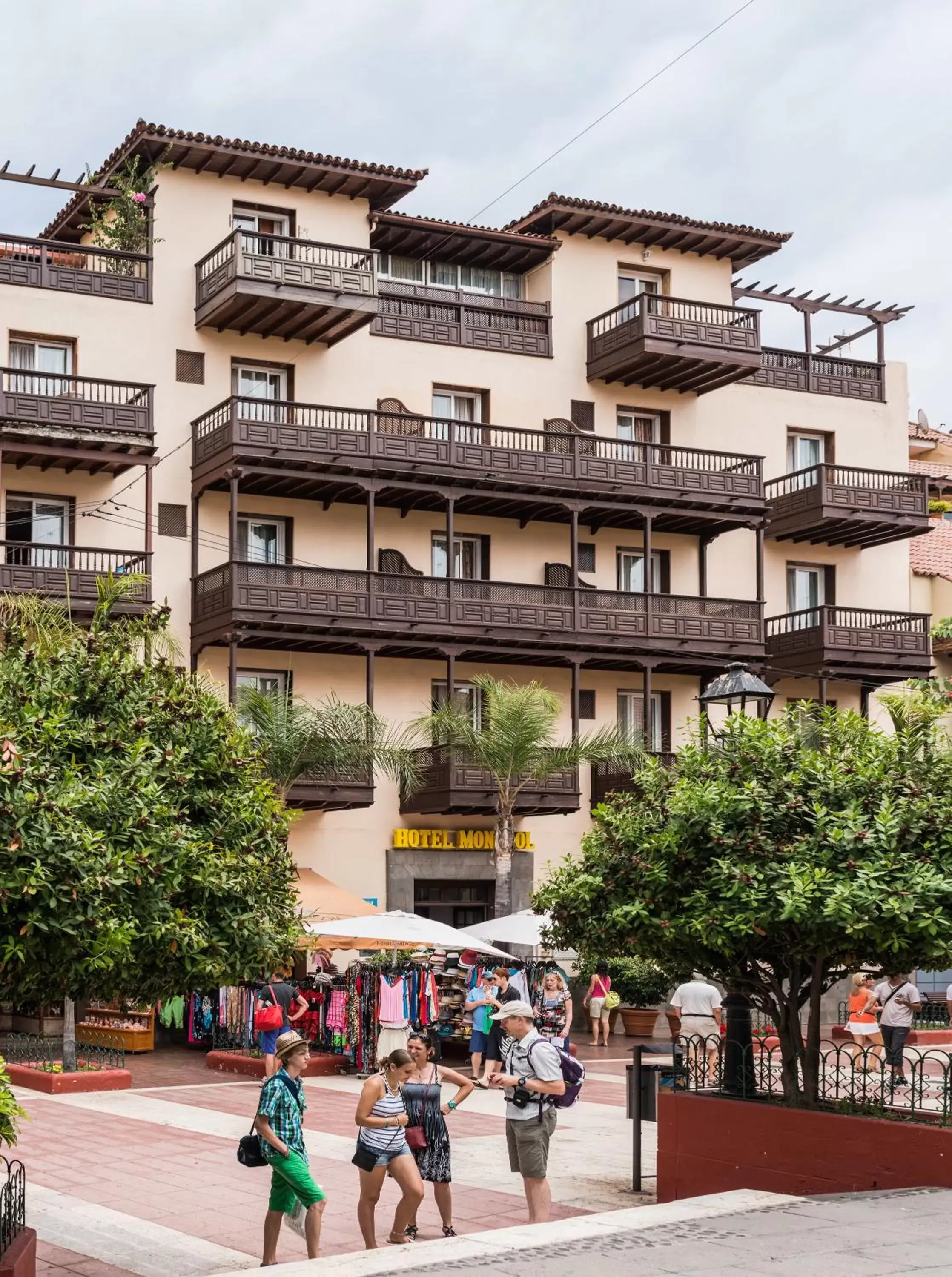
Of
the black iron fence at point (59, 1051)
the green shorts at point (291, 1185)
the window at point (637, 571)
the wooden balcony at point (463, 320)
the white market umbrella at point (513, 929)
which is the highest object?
the wooden balcony at point (463, 320)

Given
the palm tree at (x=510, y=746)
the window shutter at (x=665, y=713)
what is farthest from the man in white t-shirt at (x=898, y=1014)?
the window shutter at (x=665, y=713)

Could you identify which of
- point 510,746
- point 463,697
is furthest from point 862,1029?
point 463,697

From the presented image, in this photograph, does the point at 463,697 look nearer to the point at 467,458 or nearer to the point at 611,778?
the point at 611,778

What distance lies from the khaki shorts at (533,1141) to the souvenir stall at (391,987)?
1128 cm

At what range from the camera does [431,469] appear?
3591cm

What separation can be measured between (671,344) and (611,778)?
32.3 ft

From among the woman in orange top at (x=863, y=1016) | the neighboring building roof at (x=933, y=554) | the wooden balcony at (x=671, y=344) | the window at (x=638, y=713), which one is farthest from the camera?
the neighboring building roof at (x=933, y=554)

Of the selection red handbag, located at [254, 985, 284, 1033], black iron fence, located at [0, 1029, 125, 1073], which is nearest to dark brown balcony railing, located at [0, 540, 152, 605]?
black iron fence, located at [0, 1029, 125, 1073]

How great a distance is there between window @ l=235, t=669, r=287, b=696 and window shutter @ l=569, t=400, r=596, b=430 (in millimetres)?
9328

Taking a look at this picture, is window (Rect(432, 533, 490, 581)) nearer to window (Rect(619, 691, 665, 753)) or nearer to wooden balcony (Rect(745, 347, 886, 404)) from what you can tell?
window (Rect(619, 691, 665, 753))

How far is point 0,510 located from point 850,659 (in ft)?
63.6

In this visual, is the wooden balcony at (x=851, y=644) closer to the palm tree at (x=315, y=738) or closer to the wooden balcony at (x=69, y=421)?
the palm tree at (x=315, y=738)

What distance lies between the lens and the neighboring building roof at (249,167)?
115 ft

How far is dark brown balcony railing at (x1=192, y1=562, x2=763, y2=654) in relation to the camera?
34031 millimetres
